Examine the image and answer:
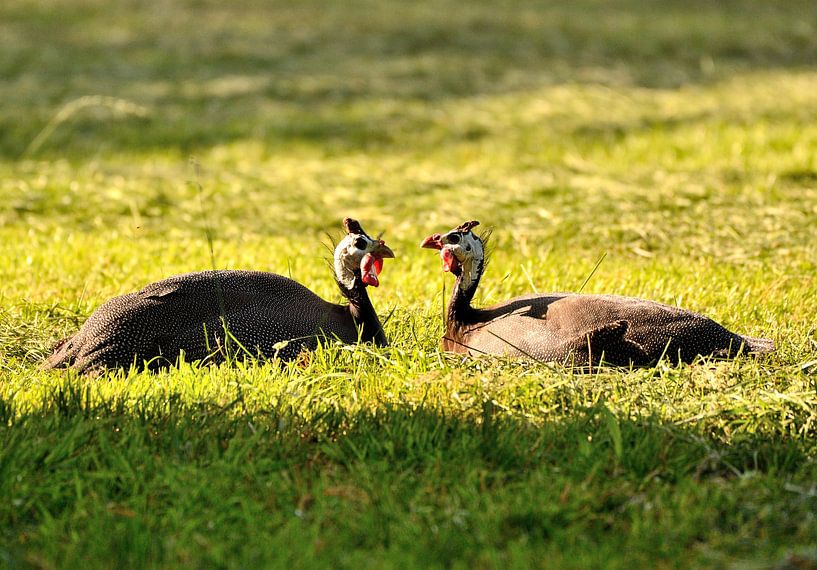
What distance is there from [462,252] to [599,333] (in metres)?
0.83

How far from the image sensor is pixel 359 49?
15.6 m

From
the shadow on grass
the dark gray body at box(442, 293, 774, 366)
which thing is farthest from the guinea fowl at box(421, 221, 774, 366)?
the shadow on grass

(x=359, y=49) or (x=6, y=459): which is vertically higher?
(x=359, y=49)

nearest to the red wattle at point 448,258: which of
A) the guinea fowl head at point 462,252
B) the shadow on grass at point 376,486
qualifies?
the guinea fowl head at point 462,252

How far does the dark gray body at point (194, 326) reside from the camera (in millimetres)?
5047

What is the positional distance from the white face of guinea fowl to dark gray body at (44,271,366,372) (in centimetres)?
24

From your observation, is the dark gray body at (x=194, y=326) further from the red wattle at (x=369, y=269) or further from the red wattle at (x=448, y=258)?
the red wattle at (x=448, y=258)

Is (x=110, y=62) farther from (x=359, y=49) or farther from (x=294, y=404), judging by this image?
(x=294, y=404)

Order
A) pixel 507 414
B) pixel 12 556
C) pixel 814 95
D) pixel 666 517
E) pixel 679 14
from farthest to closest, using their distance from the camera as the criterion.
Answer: pixel 679 14 → pixel 814 95 → pixel 507 414 → pixel 666 517 → pixel 12 556

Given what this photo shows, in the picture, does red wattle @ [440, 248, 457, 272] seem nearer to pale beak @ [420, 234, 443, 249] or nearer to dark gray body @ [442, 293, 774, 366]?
pale beak @ [420, 234, 443, 249]

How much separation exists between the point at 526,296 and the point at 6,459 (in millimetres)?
2532

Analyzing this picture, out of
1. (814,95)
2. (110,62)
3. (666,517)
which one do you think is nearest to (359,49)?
(110,62)

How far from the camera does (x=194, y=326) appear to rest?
5.15 m

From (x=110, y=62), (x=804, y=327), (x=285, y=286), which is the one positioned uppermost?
(x=110, y=62)
